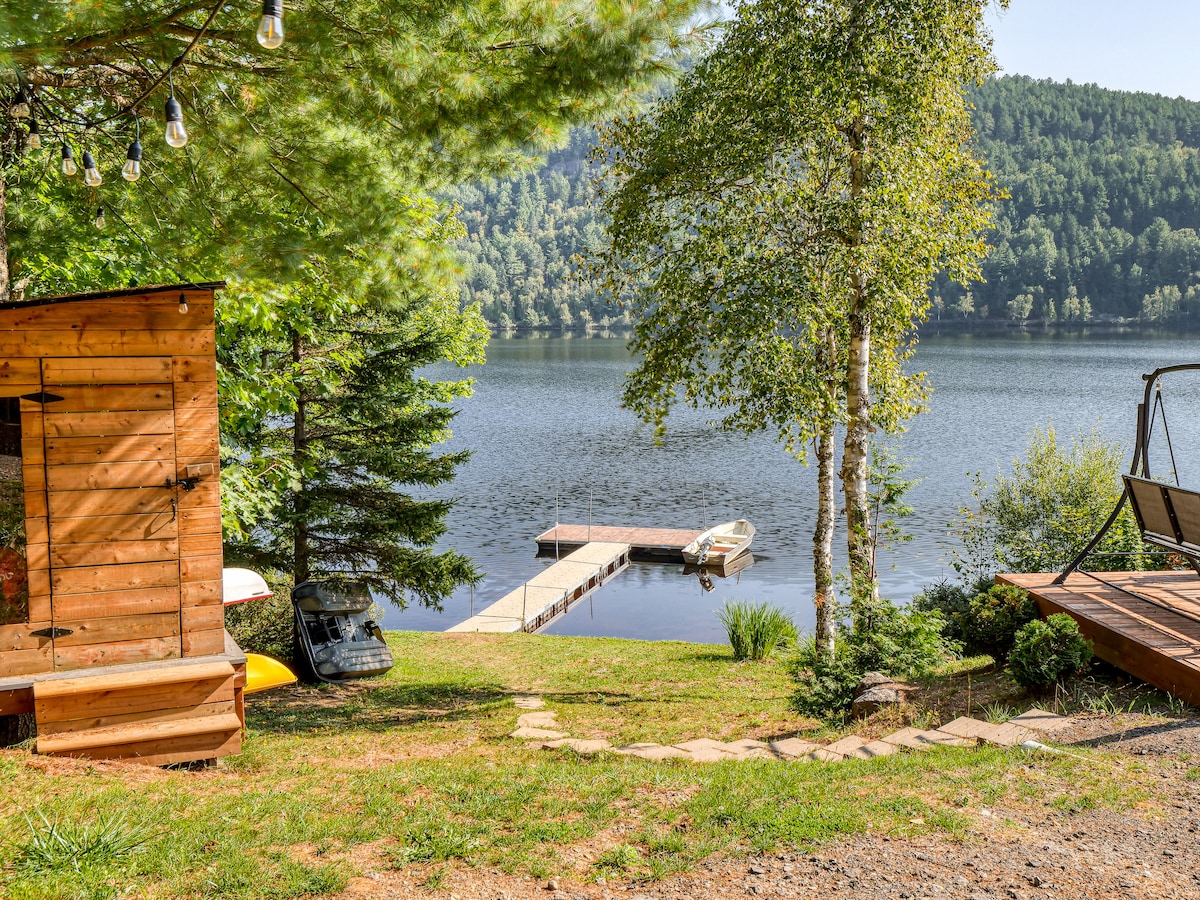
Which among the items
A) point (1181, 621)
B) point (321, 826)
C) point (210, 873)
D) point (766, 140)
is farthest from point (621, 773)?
point (766, 140)

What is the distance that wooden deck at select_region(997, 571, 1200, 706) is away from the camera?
17.8ft

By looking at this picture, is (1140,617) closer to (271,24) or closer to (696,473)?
(271,24)

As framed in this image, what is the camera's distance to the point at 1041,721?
5285mm

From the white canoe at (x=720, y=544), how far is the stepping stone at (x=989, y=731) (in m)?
19.6

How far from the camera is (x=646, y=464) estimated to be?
39.5m

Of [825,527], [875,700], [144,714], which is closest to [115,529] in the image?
[144,714]

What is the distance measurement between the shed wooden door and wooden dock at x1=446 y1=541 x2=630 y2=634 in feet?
40.3

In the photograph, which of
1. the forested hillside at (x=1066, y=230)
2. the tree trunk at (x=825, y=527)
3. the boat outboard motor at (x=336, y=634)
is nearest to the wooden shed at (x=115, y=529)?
the boat outboard motor at (x=336, y=634)

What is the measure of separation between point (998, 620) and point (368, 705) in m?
6.09

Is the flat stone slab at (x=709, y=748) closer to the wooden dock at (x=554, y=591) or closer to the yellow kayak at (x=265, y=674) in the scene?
the yellow kayak at (x=265, y=674)

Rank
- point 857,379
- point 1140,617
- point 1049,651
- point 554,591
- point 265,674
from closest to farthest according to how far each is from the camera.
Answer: point 1049,651
point 1140,617
point 265,674
point 857,379
point 554,591

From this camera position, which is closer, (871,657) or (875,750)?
(875,750)

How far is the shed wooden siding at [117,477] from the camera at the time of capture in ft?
17.3

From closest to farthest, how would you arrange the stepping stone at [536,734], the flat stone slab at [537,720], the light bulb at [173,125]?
the light bulb at [173,125]
the stepping stone at [536,734]
the flat stone slab at [537,720]
